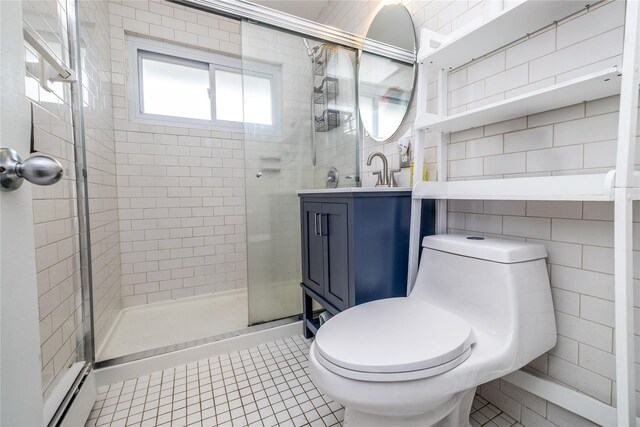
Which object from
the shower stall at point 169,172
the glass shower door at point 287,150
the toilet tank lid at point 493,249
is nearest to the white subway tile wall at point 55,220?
the shower stall at point 169,172

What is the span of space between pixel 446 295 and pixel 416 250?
0.24m

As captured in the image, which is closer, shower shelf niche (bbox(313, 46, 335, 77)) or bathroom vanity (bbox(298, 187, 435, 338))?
bathroom vanity (bbox(298, 187, 435, 338))

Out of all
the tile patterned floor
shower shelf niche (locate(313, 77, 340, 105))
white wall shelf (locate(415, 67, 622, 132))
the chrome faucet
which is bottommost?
the tile patterned floor

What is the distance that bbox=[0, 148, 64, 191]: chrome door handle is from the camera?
38 centimetres

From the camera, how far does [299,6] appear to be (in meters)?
2.39

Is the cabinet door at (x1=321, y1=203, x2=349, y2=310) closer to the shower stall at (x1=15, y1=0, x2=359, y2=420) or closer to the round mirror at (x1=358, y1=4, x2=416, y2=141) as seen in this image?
the shower stall at (x1=15, y1=0, x2=359, y2=420)

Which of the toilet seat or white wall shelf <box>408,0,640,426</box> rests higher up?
white wall shelf <box>408,0,640,426</box>

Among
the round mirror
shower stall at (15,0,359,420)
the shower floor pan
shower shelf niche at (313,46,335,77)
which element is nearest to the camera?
shower stall at (15,0,359,420)

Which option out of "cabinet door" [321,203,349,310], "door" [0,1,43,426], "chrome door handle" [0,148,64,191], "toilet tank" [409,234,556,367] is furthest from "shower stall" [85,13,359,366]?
"chrome door handle" [0,148,64,191]

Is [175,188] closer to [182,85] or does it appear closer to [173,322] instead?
[182,85]

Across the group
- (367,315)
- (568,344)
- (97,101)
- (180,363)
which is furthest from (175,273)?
(568,344)

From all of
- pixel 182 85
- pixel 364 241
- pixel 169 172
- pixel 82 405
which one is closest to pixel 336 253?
pixel 364 241

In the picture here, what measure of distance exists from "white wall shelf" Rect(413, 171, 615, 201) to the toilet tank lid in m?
0.16

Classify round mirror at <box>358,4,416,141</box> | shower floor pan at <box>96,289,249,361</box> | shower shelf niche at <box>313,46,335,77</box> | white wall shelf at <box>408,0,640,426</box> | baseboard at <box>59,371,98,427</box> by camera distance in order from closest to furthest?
white wall shelf at <box>408,0,640,426</box>
baseboard at <box>59,371,98,427</box>
round mirror at <box>358,4,416,141</box>
shower floor pan at <box>96,289,249,361</box>
shower shelf niche at <box>313,46,335,77</box>
